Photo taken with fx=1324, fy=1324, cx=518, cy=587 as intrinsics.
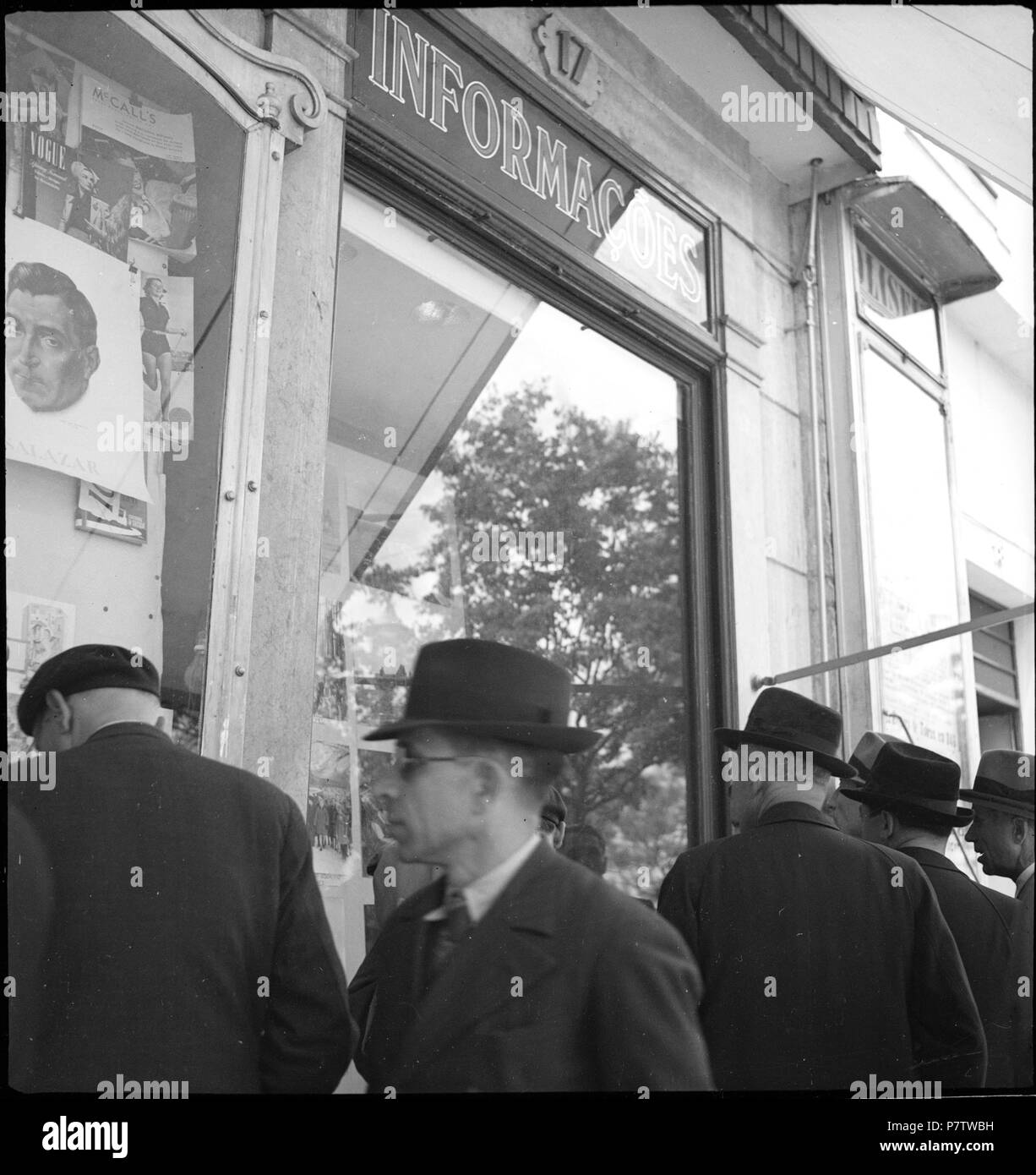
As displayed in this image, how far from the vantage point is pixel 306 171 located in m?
3.88

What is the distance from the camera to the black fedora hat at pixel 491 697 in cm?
262

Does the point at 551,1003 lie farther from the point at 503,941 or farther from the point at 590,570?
the point at 590,570

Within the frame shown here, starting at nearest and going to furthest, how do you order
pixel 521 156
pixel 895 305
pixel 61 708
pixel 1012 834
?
pixel 61 708 < pixel 1012 834 < pixel 521 156 < pixel 895 305

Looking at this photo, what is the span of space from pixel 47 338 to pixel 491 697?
4.52 ft

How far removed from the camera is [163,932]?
2.54 m

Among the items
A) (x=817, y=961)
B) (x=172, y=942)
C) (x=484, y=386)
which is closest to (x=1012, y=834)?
(x=817, y=961)

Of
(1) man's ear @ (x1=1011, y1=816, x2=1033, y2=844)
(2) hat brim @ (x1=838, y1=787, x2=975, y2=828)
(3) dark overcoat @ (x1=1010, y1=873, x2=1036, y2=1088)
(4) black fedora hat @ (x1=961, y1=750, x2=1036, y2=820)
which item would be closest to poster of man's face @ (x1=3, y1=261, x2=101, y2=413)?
(2) hat brim @ (x1=838, y1=787, x2=975, y2=828)

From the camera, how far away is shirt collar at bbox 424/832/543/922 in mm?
2484

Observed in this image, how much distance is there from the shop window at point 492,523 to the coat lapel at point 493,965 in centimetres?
125

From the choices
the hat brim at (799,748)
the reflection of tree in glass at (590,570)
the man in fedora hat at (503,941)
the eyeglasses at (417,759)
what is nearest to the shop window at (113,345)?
the eyeglasses at (417,759)

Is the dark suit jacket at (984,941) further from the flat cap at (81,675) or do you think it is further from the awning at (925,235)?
the awning at (925,235)

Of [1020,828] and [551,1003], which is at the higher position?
[1020,828]

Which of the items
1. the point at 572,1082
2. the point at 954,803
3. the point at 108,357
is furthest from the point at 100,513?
the point at 954,803

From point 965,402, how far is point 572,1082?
622 centimetres
